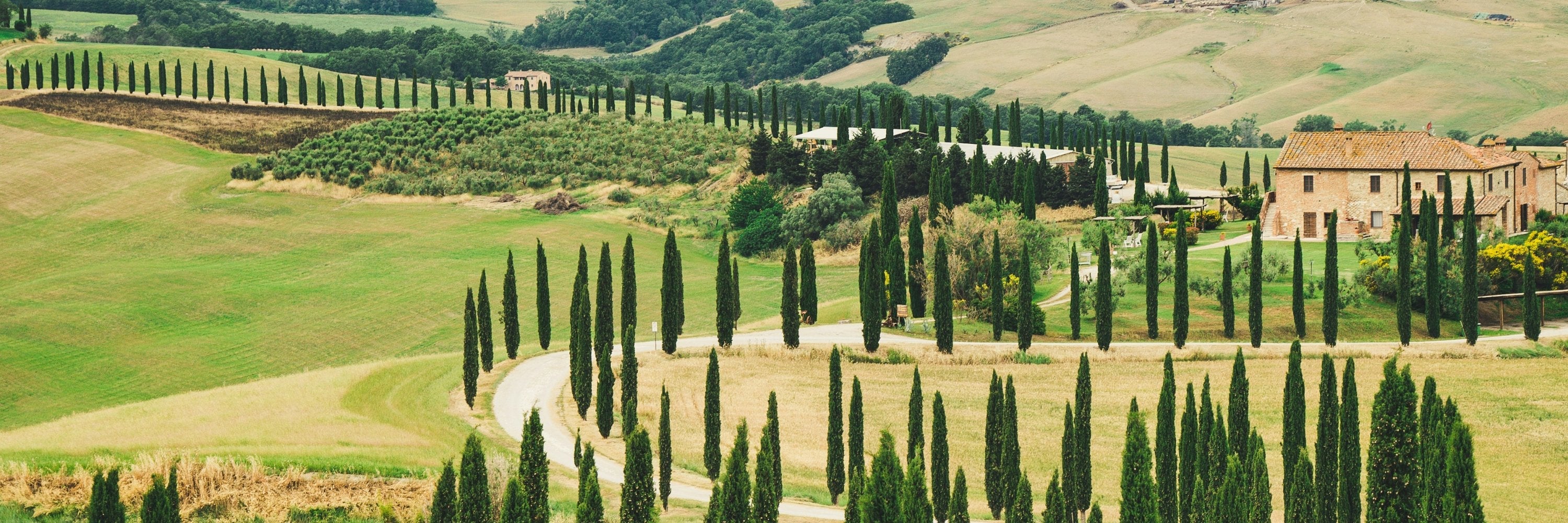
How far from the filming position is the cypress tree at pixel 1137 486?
34.1m

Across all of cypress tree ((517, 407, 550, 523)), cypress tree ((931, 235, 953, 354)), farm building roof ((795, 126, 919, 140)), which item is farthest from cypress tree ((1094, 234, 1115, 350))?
farm building roof ((795, 126, 919, 140))

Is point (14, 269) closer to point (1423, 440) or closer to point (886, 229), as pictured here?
point (886, 229)

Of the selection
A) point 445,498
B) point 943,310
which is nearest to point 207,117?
point 943,310

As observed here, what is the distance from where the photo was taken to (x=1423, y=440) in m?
33.9

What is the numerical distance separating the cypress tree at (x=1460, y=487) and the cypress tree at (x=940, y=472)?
14032mm

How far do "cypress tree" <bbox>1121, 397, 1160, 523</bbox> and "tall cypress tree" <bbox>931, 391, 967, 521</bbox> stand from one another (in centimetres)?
720

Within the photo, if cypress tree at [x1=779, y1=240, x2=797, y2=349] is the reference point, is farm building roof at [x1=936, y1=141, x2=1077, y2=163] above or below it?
above

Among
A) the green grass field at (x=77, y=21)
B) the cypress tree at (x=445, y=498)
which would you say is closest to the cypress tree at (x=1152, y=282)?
the cypress tree at (x=445, y=498)

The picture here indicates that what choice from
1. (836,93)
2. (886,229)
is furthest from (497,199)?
(836,93)

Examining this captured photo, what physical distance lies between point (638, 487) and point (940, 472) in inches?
420

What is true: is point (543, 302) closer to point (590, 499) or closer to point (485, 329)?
point (485, 329)

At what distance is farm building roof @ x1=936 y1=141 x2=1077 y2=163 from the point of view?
4181 inches

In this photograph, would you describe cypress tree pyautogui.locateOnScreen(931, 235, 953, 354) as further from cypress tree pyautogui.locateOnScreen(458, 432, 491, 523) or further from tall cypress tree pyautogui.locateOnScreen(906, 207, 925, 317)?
cypress tree pyautogui.locateOnScreen(458, 432, 491, 523)

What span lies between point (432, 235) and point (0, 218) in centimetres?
2831
